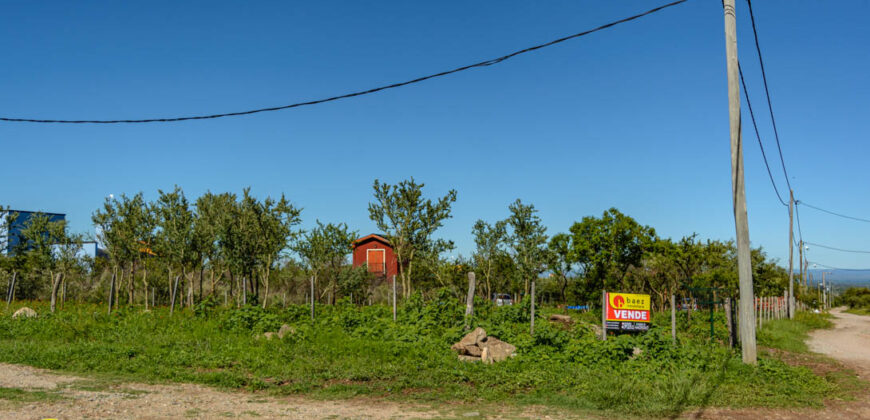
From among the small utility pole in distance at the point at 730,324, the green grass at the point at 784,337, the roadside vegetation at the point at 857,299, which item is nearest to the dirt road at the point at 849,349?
the green grass at the point at 784,337

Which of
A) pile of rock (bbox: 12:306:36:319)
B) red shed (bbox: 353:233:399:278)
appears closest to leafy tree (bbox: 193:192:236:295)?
pile of rock (bbox: 12:306:36:319)

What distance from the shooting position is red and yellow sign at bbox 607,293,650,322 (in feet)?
44.9

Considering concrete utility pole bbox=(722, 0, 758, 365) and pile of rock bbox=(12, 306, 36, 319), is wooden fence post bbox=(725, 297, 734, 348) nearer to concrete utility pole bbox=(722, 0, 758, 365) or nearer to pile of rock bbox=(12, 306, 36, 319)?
concrete utility pole bbox=(722, 0, 758, 365)

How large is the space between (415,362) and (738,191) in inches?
310

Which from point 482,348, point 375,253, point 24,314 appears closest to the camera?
point 482,348

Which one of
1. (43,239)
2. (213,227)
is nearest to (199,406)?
(213,227)

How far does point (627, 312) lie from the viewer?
13.7m

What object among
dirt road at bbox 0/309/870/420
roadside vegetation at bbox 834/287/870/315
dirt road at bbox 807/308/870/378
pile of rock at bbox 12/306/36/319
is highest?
pile of rock at bbox 12/306/36/319

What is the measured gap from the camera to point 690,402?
907cm

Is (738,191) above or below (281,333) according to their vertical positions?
above

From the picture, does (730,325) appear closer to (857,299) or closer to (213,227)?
(213,227)

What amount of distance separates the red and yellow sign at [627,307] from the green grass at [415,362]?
0.76 m

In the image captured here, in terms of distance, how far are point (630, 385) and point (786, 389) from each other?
2.98 meters

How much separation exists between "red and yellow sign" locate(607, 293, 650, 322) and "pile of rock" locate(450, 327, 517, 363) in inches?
109
